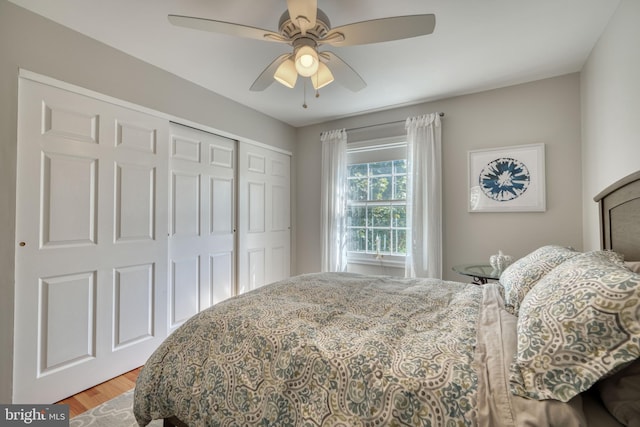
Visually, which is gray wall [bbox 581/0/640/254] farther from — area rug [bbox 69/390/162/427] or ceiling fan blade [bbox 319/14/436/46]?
area rug [bbox 69/390/162/427]

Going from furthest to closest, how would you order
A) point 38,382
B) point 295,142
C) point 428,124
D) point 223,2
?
1. point 295,142
2. point 428,124
3. point 38,382
4. point 223,2

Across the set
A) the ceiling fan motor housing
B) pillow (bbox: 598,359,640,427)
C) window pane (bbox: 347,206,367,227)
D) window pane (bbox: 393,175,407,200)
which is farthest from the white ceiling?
pillow (bbox: 598,359,640,427)

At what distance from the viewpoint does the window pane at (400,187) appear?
133 inches

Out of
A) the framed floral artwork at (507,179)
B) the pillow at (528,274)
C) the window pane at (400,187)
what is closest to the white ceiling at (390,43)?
the framed floral artwork at (507,179)

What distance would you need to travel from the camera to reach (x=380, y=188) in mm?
3527

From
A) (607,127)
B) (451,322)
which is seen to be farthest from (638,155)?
(451,322)

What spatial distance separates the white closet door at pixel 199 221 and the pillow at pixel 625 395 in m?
2.83

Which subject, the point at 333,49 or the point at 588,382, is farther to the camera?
the point at 333,49

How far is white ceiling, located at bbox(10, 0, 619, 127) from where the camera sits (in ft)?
5.65

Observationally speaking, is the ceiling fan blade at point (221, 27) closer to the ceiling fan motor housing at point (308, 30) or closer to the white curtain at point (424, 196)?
the ceiling fan motor housing at point (308, 30)

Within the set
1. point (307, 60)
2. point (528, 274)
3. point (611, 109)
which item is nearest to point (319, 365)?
point (528, 274)

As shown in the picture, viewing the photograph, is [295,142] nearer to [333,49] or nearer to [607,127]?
[333,49]

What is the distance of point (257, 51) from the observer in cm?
217

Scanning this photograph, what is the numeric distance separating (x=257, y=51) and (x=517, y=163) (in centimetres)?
258
